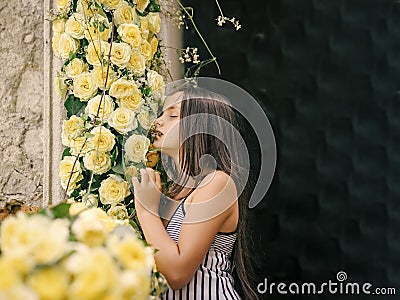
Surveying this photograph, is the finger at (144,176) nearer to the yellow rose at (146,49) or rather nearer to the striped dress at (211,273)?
the striped dress at (211,273)

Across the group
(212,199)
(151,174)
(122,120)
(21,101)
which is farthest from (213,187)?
(21,101)

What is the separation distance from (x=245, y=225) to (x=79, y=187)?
394mm

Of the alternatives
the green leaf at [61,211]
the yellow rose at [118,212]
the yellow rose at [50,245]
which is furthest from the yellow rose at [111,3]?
the yellow rose at [50,245]

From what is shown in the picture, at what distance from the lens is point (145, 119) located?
4.67 ft

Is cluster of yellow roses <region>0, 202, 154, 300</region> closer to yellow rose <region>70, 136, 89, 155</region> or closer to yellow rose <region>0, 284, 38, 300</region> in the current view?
yellow rose <region>0, 284, 38, 300</region>

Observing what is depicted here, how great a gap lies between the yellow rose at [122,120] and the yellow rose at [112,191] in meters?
0.10

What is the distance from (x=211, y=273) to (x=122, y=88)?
426 millimetres

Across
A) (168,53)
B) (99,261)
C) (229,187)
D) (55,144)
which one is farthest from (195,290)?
(99,261)

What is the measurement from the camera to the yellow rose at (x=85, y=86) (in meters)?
1.42

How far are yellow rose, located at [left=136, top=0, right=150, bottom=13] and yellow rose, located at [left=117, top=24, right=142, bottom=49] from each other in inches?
3.3

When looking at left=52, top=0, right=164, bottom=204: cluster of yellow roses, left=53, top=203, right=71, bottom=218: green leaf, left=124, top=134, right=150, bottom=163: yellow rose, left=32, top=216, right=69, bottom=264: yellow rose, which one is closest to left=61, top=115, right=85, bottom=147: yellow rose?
left=52, top=0, right=164, bottom=204: cluster of yellow roses

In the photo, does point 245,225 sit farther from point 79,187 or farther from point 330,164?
point 330,164

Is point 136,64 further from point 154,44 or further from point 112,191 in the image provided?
point 112,191

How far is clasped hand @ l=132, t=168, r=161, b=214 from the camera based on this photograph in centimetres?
137
